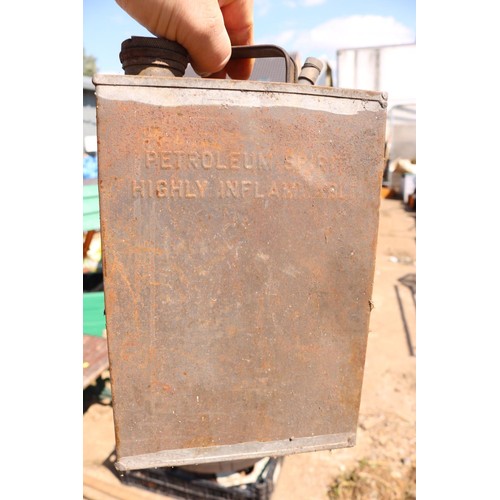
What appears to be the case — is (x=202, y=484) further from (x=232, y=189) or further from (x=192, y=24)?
(x=192, y=24)

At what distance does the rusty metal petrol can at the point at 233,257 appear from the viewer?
0.87 m

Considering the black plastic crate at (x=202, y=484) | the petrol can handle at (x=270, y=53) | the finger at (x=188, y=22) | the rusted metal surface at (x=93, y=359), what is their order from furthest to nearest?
the rusted metal surface at (x=93, y=359), the black plastic crate at (x=202, y=484), the petrol can handle at (x=270, y=53), the finger at (x=188, y=22)

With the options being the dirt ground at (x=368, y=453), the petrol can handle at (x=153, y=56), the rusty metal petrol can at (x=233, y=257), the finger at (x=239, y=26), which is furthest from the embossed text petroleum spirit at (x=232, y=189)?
the dirt ground at (x=368, y=453)

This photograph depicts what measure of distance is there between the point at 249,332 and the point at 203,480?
163cm

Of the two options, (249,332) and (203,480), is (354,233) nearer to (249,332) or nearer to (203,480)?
(249,332)

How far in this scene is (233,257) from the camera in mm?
926

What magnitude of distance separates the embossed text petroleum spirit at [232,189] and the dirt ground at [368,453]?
952 mm

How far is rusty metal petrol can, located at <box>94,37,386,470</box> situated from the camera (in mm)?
870

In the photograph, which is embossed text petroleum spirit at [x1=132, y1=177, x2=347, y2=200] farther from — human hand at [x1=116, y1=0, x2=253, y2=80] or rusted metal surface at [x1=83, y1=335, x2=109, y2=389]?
rusted metal surface at [x1=83, y1=335, x2=109, y2=389]

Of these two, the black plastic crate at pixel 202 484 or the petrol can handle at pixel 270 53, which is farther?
the black plastic crate at pixel 202 484

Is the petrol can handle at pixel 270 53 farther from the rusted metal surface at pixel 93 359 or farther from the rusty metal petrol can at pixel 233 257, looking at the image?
the rusted metal surface at pixel 93 359

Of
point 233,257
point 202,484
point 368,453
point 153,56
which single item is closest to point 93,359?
point 202,484

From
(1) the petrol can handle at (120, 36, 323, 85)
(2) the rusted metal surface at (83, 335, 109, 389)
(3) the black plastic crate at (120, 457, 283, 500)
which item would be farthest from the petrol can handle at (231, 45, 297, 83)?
(2) the rusted metal surface at (83, 335, 109, 389)

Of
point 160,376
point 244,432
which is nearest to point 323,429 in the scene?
point 244,432
